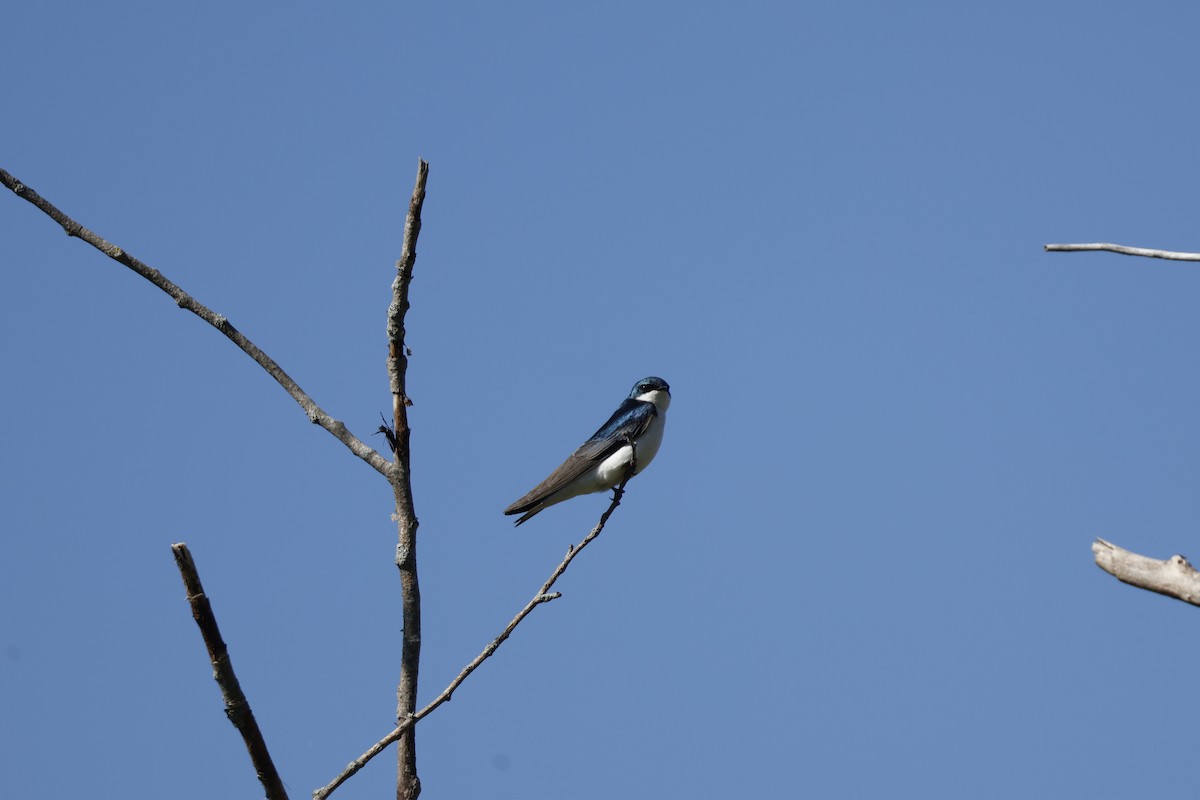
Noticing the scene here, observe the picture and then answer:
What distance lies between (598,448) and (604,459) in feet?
0.41

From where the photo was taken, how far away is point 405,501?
10.4 feet

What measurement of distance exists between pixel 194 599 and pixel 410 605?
0.66 m

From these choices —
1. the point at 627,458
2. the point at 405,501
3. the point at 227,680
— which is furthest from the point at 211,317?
the point at 627,458

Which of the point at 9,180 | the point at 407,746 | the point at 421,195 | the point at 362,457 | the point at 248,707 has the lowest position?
the point at 407,746

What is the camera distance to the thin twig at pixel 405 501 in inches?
118

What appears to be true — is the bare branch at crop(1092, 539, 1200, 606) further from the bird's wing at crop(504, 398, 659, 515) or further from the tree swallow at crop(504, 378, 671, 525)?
the bird's wing at crop(504, 398, 659, 515)

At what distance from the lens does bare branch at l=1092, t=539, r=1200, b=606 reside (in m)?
2.92

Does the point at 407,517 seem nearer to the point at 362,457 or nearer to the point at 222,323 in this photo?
the point at 362,457

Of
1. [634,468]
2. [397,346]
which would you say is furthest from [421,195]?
[634,468]

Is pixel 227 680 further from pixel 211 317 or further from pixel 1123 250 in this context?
pixel 1123 250

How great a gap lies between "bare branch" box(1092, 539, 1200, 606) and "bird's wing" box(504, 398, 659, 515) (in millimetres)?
7419

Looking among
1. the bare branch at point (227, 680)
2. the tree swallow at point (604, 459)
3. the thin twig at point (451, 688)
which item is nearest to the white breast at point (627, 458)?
the tree swallow at point (604, 459)

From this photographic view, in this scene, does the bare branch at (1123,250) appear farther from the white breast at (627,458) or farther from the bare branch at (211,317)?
the white breast at (627,458)

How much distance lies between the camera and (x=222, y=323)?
330 cm
